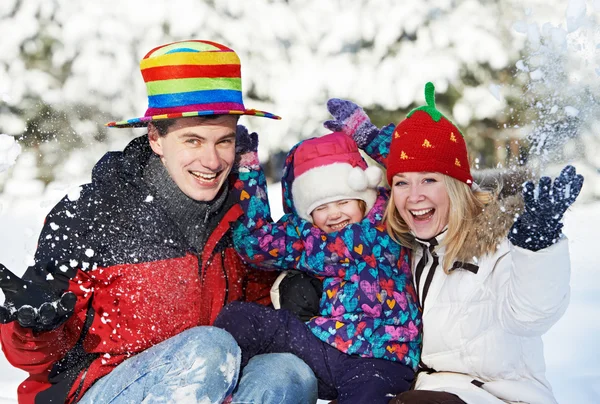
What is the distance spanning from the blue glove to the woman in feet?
0.87

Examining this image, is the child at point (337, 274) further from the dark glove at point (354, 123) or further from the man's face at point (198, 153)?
the man's face at point (198, 153)

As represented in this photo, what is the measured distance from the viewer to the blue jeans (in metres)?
2.39

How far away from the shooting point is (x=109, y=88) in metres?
7.85

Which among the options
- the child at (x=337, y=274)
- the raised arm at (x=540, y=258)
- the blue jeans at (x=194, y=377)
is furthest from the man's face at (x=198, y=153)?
the raised arm at (x=540, y=258)

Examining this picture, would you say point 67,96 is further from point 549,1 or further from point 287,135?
point 549,1

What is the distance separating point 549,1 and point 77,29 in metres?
4.62

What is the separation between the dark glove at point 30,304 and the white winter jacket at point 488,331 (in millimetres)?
1229

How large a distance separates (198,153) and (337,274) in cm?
69

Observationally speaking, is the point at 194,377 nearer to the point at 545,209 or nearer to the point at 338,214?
the point at 338,214

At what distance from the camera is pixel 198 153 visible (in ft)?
8.73

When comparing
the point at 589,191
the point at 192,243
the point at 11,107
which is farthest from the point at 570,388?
the point at 11,107

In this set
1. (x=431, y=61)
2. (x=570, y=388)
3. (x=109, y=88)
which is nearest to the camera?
(x=570, y=388)

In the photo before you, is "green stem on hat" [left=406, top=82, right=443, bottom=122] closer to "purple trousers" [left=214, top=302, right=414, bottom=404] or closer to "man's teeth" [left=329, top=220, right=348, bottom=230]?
"man's teeth" [left=329, top=220, right=348, bottom=230]

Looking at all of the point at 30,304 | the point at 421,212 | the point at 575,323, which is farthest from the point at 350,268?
the point at 575,323
